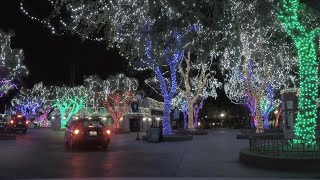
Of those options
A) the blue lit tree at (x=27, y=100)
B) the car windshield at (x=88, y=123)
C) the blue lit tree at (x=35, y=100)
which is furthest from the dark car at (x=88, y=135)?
the blue lit tree at (x=27, y=100)

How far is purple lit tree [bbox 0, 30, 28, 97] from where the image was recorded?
32.7 metres

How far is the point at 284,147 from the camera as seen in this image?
1437cm

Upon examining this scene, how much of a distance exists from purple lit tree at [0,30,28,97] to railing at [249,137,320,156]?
23.2 m

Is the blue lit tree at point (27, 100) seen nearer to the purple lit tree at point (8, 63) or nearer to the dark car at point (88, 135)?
the purple lit tree at point (8, 63)

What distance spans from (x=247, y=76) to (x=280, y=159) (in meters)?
19.9

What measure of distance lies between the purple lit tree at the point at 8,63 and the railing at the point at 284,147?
2318 centimetres

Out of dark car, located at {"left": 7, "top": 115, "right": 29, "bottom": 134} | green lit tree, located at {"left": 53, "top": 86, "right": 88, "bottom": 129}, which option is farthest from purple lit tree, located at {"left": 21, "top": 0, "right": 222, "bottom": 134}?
green lit tree, located at {"left": 53, "top": 86, "right": 88, "bottom": 129}

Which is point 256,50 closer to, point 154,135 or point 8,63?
point 154,135

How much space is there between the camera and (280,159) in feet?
41.5

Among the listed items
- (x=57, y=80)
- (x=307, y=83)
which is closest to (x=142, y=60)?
(x=307, y=83)

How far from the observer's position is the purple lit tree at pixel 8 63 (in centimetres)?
3272

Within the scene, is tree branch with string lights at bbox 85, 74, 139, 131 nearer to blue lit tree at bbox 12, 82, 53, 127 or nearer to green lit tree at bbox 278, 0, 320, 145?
blue lit tree at bbox 12, 82, 53, 127

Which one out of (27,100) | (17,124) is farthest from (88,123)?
(27,100)

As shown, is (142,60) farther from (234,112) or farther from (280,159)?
(234,112)
